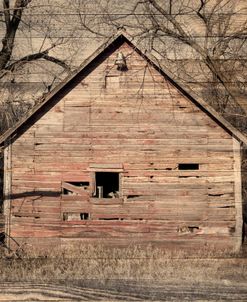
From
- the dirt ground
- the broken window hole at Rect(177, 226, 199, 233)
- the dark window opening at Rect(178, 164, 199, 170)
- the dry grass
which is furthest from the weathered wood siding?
the dirt ground

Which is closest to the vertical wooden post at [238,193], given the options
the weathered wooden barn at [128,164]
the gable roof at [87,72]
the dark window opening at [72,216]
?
the weathered wooden barn at [128,164]

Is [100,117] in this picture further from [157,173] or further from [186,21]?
[186,21]

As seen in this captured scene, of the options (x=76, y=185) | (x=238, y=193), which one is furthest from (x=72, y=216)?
(x=238, y=193)

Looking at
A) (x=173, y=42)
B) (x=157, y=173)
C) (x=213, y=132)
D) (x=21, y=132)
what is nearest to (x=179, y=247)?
(x=157, y=173)

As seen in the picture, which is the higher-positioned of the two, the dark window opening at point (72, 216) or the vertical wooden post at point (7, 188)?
the vertical wooden post at point (7, 188)

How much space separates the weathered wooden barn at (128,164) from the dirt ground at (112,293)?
9.61 metres

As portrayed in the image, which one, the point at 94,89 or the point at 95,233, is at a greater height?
the point at 94,89

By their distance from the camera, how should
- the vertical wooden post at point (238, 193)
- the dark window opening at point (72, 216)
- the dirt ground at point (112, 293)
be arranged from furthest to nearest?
the dark window opening at point (72, 216), the vertical wooden post at point (238, 193), the dirt ground at point (112, 293)

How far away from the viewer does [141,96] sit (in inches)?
516

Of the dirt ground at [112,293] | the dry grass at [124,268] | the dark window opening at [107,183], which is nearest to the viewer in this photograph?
the dirt ground at [112,293]

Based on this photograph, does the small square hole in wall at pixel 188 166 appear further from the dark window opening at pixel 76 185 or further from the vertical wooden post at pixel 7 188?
the vertical wooden post at pixel 7 188

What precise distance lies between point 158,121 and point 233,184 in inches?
97.1

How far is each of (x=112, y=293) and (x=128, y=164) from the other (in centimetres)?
976

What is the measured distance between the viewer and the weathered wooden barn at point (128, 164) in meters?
13.0
